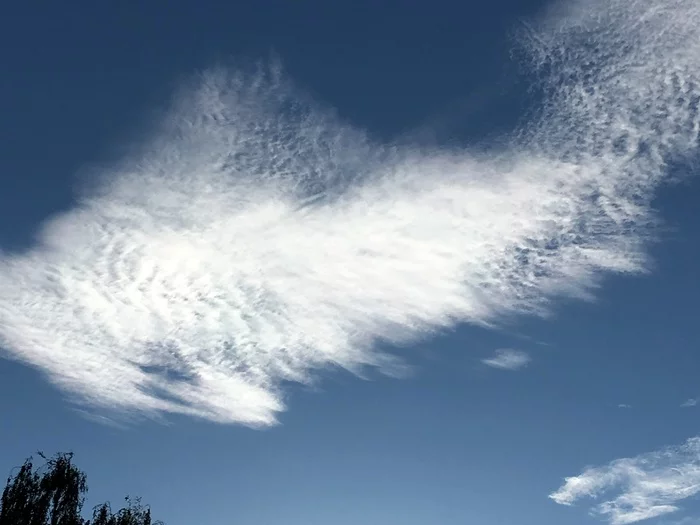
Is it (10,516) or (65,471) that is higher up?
(65,471)

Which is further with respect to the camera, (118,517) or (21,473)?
(118,517)

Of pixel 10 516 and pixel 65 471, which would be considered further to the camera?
pixel 65 471

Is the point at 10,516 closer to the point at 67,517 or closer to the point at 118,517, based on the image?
the point at 67,517

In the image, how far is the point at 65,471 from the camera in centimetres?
3466

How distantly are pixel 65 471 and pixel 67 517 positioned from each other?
2.21 m

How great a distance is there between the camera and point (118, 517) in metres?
36.1

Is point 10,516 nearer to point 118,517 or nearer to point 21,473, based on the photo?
point 21,473

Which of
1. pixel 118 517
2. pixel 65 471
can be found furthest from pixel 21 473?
pixel 118 517

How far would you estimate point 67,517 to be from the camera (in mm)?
33812

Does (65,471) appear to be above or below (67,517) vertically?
above

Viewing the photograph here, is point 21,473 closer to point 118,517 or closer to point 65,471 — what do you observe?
point 65,471

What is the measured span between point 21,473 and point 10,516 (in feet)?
7.18

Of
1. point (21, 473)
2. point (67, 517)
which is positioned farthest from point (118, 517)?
point (21, 473)

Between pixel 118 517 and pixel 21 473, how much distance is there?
548cm
